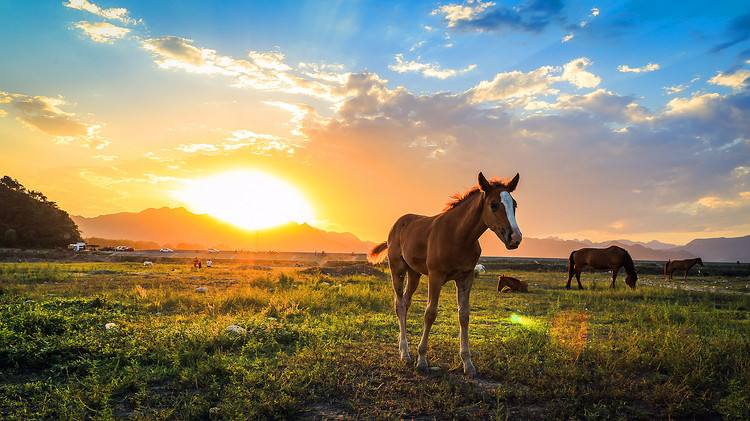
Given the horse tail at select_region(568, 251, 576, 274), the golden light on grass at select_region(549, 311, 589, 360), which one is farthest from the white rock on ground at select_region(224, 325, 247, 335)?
the horse tail at select_region(568, 251, 576, 274)

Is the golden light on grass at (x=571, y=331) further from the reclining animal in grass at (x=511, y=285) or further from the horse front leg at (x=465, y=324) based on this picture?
the reclining animal in grass at (x=511, y=285)

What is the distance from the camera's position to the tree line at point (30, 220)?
64.1 metres

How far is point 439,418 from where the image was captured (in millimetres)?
5395

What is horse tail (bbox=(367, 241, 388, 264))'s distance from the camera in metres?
10.9

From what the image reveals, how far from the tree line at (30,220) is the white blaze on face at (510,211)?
Result: 3165 inches

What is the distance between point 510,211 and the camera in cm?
638

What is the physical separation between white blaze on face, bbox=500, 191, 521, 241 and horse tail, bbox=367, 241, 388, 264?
15.8 feet

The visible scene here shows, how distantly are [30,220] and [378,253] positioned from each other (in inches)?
3096

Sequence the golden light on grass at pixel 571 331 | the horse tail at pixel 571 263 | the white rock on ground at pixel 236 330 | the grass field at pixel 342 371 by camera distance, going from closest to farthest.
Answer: the grass field at pixel 342 371 → the golden light on grass at pixel 571 331 → the white rock on ground at pixel 236 330 → the horse tail at pixel 571 263

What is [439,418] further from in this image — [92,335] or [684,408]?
[92,335]

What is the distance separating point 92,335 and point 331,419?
6.58 m

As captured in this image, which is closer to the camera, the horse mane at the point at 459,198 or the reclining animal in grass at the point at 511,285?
the horse mane at the point at 459,198

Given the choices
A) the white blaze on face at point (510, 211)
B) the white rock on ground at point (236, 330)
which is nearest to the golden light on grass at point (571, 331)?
the white blaze on face at point (510, 211)

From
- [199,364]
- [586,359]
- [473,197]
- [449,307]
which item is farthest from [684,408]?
[449,307]
